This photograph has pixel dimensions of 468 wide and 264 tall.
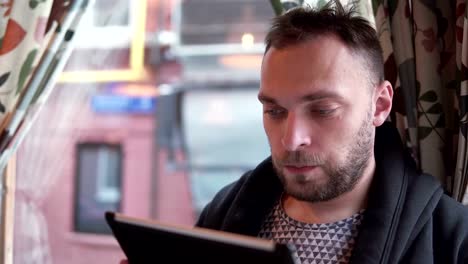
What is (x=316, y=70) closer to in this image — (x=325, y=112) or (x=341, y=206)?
(x=325, y=112)

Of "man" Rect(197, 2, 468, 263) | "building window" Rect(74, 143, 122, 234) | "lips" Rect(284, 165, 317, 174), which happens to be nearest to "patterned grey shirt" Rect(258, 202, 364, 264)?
"man" Rect(197, 2, 468, 263)

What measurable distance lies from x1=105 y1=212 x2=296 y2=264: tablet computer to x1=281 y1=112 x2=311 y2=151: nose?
0.17m

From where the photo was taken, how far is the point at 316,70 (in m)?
0.81

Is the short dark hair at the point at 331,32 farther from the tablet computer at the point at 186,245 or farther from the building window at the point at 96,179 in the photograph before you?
the building window at the point at 96,179

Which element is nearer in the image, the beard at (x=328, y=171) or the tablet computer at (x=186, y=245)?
the tablet computer at (x=186, y=245)

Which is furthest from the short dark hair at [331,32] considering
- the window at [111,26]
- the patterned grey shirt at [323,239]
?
the window at [111,26]

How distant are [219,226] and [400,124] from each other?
40cm

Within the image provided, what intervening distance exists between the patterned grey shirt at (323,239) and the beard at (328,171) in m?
0.06

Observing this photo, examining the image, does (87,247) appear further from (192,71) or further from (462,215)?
(462,215)

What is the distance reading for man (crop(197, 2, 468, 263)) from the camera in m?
0.80

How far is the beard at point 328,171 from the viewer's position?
2.65 ft

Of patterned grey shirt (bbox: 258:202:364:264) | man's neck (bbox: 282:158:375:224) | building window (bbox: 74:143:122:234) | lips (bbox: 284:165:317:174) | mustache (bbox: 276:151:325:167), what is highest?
mustache (bbox: 276:151:325:167)

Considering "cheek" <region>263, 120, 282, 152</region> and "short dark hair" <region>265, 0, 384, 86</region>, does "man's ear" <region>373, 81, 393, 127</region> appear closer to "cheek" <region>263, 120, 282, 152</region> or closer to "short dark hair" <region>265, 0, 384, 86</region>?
"short dark hair" <region>265, 0, 384, 86</region>

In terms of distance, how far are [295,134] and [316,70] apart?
10cm
